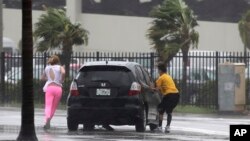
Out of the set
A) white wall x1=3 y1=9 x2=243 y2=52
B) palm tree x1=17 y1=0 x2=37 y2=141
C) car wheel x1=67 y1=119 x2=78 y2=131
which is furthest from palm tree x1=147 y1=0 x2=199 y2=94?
white wall x1=3 y1=9 x2=243 y2=52

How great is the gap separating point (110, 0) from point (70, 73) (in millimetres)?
32767

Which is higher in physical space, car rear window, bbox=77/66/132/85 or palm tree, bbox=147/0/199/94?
palm tree, bbox=147/0/199/94

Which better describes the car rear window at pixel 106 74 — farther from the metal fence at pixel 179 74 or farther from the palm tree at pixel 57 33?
the palm tree at pixel 57 33

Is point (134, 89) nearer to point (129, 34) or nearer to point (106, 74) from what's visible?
point (106, 74)

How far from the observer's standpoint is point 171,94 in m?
20.7

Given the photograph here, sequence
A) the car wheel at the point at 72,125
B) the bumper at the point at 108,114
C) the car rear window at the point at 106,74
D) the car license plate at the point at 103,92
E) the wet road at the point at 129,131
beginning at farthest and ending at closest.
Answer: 1. the car wheel at the point at 72,125
2. the car rear window at the point at 106,74
3. the car license plate at the point at 103,92
4. the bumper at the point at 108,114
5. the wet road at the point at 129,131

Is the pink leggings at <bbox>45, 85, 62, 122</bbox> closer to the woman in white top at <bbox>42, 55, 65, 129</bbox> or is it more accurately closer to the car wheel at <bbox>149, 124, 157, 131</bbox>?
the woman in white top at <bbox>42, 55, 65, 129</bbox>

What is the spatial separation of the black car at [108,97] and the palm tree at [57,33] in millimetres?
13640

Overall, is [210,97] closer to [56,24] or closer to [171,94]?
[56,24]

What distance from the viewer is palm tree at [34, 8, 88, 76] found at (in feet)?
111

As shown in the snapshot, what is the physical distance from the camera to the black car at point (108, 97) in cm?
1958

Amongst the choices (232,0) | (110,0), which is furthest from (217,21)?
(110,0)

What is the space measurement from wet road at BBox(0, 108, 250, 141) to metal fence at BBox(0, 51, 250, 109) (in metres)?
3.58

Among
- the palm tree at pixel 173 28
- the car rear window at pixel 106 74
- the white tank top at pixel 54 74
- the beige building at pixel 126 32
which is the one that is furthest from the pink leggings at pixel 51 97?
the beige building at pixel 126 32
